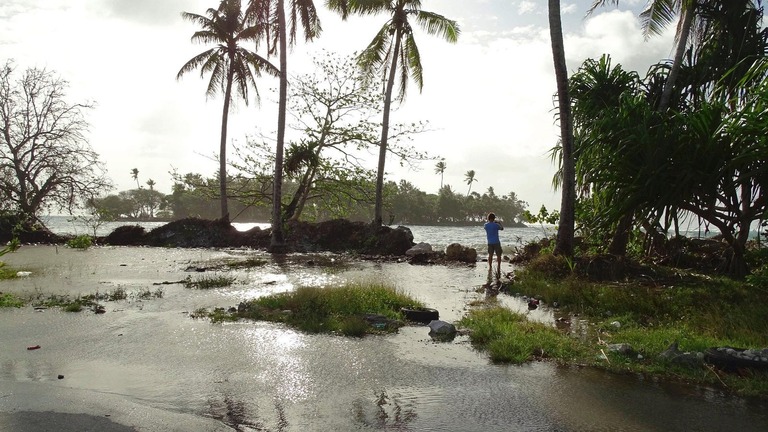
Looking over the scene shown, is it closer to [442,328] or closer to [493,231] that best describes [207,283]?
[442,328]

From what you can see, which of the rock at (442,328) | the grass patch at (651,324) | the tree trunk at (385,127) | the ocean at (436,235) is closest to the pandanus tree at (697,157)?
the grass patch at (651,324)

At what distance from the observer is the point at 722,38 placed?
46.5ft

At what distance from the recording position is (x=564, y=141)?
13672mm

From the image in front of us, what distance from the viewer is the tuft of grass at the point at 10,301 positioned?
29.5 ft

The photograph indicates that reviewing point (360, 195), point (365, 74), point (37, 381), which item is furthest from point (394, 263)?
point (37, 381)

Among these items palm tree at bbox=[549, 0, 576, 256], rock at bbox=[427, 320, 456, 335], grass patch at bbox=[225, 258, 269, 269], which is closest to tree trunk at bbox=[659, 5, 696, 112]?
palm tree at bbox=[549, 0, 576, 256]

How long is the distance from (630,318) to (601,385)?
133 inches

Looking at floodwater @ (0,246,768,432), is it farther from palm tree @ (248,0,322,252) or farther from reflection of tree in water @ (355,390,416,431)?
palm tree @ (248,0,322,252)

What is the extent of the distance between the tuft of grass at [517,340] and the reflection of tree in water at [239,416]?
2.95m

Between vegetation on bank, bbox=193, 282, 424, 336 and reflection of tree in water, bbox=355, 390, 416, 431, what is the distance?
2571 mm

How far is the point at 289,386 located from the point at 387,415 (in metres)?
1.25

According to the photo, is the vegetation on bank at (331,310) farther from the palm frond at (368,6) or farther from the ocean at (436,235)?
the palm frond at (368,6)

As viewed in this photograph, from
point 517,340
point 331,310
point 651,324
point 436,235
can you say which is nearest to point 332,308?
point 331,310

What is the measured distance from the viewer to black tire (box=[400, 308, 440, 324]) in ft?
27.2
